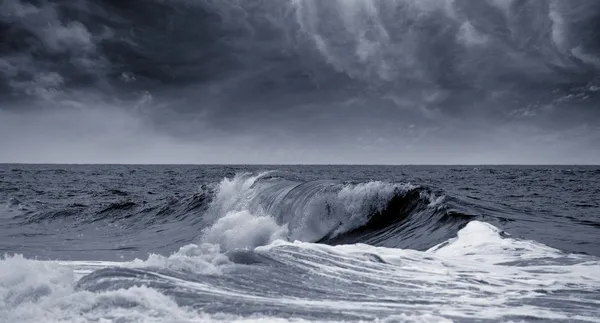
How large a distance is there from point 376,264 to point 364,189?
8857 millimetres

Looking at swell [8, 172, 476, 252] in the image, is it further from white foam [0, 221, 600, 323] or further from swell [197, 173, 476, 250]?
white foam [0, 221, 600, 323]

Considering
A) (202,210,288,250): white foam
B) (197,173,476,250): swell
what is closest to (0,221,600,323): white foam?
(197,173,476,250): swell

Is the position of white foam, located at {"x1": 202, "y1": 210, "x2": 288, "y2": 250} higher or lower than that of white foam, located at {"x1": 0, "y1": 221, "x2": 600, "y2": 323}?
lower

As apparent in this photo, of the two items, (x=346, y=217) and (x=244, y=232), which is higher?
(x=346, y=217)

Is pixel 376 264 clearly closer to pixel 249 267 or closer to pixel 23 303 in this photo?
pixel 249 267

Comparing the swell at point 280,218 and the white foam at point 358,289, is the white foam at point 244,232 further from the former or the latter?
the white foam at point 358,289

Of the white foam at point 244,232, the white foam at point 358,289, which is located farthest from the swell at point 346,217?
the white foam at point 358,289

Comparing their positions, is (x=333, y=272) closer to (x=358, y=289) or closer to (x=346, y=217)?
(x=358, y=289)

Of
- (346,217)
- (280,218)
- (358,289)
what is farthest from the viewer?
(280,218)

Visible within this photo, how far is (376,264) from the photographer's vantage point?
23.3 feet

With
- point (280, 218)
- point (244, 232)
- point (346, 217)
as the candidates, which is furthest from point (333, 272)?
point (280, 218)

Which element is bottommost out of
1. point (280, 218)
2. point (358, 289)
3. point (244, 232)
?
point (244, 232)

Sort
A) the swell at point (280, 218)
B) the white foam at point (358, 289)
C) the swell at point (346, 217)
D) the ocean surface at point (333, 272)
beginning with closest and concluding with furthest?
the white foam at point (358, 289) < the ocean surface at point (333, 272) < the swell at point (346, 217) < the swell at point (280, 218)

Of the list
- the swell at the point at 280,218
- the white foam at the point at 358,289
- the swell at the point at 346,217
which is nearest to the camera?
the white foam at the point at 358,289
